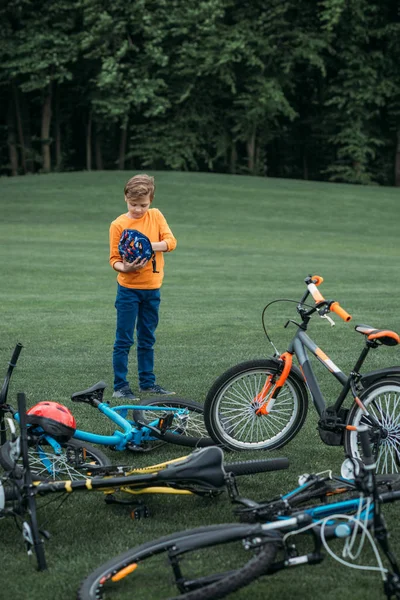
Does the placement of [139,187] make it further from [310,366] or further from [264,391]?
[310,366]

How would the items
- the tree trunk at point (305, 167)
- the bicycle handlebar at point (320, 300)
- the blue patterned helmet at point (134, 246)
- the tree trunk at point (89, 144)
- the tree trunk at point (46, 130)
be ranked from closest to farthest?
the bicycle handlebar at point (320, 300) < the blue patterned helmet at point (134, 246) < the tree trunk at point (46, 130) < the tree trunk at point (89, 144) < the tree trunk at point (305, 167)

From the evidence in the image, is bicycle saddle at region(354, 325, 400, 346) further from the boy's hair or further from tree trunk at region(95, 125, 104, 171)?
tree trunk at region(95, 125, 104, 171)

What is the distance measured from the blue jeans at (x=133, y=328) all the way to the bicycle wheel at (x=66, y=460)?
2.46m

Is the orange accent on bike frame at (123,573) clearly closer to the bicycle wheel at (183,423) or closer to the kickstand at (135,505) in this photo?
the kickstand at (135,505)

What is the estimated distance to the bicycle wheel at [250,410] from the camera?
6141 millimetres

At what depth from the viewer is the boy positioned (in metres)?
7.89

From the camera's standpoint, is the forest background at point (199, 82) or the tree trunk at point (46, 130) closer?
the forest background at point (199, 82)

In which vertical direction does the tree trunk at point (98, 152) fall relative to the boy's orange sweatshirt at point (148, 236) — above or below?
below

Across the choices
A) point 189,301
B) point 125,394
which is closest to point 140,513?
point 125,394

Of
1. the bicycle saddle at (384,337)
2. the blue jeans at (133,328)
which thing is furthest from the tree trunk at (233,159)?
the bicycle saddle at (384,337)

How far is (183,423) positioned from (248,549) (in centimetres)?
251

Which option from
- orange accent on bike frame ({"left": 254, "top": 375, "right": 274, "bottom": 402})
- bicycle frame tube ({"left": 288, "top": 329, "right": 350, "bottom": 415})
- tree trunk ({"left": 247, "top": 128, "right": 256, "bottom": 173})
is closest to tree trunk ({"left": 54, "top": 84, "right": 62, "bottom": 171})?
tree trunk ({"left": 247, "top": 128, "right": 256, "bottom": 173})

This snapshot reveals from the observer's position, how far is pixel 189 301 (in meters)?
15.4

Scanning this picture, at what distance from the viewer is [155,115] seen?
51688 mm
